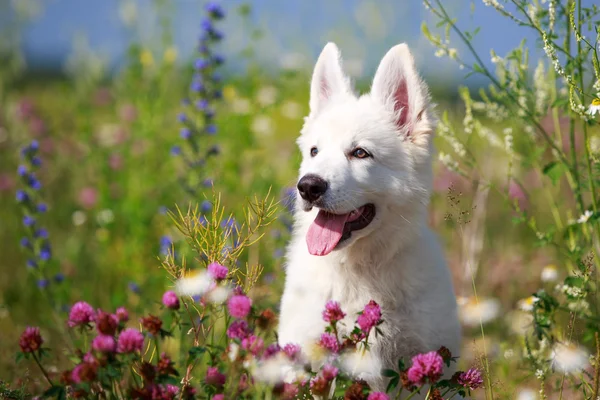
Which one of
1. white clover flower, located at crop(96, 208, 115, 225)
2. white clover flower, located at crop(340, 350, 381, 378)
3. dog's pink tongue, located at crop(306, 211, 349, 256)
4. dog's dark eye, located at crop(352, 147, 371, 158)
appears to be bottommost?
white clover flower, located at crop(340, 350, 381, 378)

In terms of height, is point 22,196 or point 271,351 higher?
point 22,196

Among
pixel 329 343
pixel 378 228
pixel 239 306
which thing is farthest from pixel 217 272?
pixel 378 228

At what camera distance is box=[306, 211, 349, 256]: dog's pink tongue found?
2.65 meters

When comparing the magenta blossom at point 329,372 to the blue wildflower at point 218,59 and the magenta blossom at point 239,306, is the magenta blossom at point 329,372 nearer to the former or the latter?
the magenta blossom at point 239,306

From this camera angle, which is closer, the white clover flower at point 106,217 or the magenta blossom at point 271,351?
the magenta blossom at point 271,351

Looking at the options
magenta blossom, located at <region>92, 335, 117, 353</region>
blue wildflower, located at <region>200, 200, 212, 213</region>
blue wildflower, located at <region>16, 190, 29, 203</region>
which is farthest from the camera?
blue wildflower, located at <region>200, 200, 212, 213</region>

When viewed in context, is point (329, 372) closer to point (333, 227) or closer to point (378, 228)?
point (333, 227)

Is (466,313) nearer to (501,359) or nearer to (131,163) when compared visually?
(501,359)

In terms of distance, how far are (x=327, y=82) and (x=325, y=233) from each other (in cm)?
91

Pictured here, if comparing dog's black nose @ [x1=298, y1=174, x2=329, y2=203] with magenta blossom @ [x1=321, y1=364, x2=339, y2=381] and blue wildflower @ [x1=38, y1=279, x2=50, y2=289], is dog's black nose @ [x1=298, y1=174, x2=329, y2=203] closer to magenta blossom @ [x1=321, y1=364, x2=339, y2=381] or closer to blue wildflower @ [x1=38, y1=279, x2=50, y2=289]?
magenta blossom @ [x1=321, y1=364, x2=339, y2=381]

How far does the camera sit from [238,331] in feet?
6.37

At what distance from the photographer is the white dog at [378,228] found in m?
2.63

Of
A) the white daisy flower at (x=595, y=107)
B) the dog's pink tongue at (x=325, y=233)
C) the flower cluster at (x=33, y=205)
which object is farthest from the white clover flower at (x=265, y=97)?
the white daisy flower at (x=595, y=107)

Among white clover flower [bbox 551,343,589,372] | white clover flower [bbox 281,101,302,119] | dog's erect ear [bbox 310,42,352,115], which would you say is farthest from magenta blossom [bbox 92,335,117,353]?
white clover flower [bbox 281,101,302,119]
